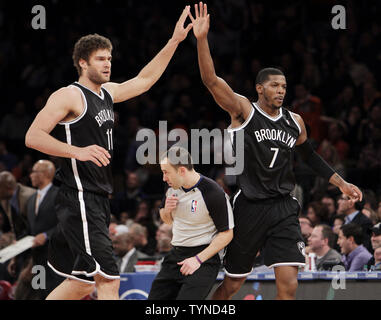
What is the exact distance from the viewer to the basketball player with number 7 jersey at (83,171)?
15.5ft

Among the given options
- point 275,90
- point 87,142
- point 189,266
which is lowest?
point 189,266

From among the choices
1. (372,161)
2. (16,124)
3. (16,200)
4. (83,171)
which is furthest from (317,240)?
(16,124)

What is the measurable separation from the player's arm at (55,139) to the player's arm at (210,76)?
1.02 m

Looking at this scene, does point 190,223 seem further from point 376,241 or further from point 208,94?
point 208,94

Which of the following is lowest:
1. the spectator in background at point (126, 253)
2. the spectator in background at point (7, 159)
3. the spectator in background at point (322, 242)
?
the spectator in background at point (126, 253)

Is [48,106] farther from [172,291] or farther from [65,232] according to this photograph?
[172,291]

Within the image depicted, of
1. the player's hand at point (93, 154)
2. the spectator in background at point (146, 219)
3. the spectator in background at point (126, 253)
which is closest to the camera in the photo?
the player's hand at point (93, 154)

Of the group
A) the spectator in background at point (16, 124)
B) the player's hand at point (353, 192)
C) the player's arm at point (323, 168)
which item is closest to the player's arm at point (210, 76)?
the player's arm at point (323, 168)

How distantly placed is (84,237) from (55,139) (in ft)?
2.25

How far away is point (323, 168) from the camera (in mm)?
5859

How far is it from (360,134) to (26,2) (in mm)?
7952

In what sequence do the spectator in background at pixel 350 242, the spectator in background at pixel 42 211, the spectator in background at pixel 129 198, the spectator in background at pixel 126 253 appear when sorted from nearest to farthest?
the spectator in background at pixel 350 242, the spectator in background at pixel 42 211, the spectator in background at pixel 126 253, the spectator in background at pixel 129 198

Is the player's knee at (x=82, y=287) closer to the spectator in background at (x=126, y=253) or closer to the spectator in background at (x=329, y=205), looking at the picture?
the spectator in background at (x=126, y=253)

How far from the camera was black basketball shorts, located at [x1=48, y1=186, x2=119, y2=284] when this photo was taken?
4777mm
